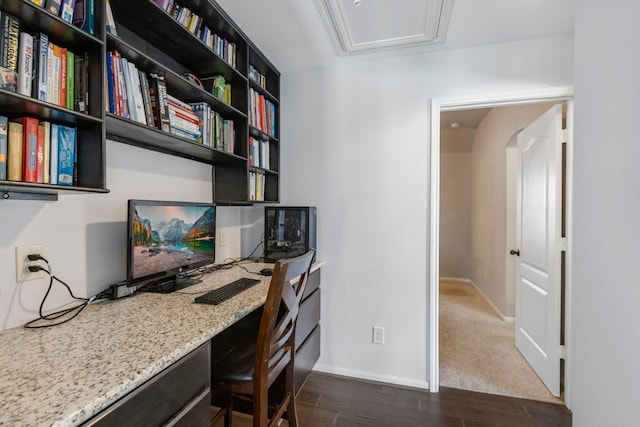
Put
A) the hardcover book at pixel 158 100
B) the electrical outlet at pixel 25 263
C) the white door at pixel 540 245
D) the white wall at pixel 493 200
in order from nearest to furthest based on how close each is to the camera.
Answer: the electrical outlet at pixel 25 263
the hardcover book at pixel 158 100
the white door at pixel 540 245
the white wall at pixel 493 200

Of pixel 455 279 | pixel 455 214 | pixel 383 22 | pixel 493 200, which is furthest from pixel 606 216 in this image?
pixel 455 279

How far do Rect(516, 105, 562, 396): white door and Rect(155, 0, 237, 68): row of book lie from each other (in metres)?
2.24

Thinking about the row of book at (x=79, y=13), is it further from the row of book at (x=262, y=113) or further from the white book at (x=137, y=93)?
the row of book at (x=262, y=113)

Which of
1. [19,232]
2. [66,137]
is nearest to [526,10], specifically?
[66,137]

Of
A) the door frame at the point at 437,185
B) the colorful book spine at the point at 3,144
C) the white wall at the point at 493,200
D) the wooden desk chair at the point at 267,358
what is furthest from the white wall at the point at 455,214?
the colorful book spine at the point at 3,144

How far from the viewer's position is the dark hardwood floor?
174 centimetres

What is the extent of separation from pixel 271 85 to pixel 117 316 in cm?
195

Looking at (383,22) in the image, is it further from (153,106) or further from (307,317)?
(307,317)

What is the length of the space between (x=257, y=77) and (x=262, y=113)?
276 millimetres

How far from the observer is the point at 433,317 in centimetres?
208

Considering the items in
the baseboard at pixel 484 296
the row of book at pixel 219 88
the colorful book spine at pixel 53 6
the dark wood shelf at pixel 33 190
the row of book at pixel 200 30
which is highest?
the row of book at pixel 200 30

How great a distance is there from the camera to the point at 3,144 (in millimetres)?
853

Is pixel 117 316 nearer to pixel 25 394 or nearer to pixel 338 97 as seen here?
pixel 25 394

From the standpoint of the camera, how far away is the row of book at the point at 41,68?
839mm
